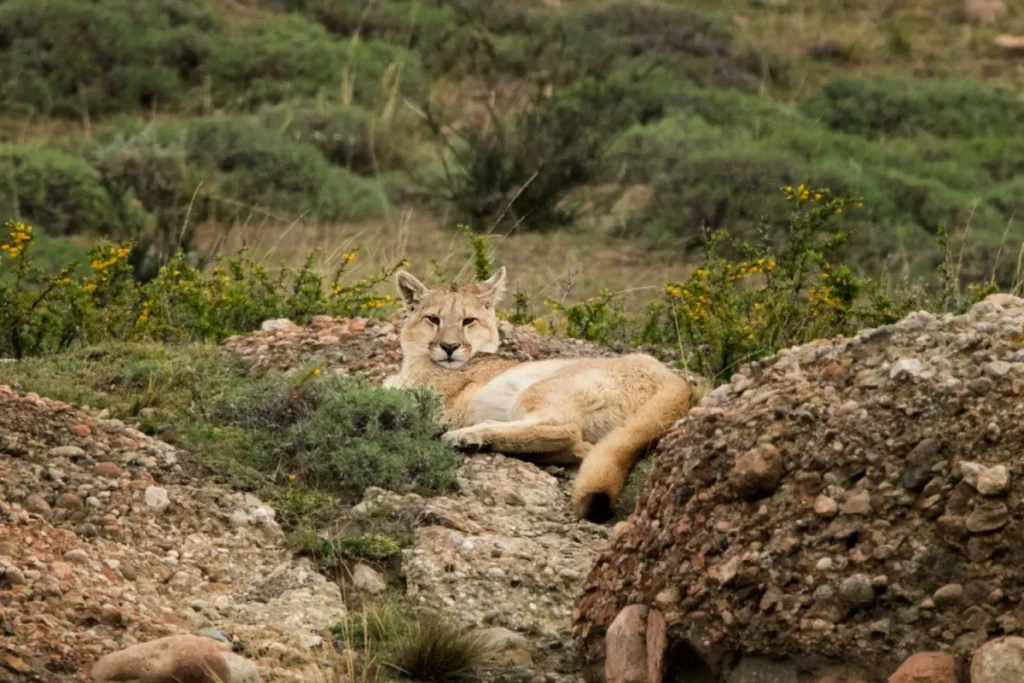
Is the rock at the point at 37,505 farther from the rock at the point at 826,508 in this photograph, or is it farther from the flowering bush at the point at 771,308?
the flowering bush at the point at 771,308

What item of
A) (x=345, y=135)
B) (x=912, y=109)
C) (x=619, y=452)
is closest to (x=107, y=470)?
(x=619, y=452)

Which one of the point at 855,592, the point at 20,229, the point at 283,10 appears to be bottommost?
the point at 283,10

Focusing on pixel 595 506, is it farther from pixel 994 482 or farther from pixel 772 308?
pixel 772 308

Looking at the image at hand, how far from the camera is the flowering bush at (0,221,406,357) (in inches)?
374

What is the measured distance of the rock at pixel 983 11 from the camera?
26.5 meters

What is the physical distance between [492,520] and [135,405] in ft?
5.99

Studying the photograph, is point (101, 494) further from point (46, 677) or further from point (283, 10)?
point (283, 10)

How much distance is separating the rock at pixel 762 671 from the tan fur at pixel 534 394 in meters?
1.77

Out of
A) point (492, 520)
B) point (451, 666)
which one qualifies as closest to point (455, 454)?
point (492, 520)

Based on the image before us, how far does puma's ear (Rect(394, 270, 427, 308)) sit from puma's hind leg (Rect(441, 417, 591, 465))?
4.30 feet

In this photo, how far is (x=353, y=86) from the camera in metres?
20.7

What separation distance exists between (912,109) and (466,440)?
47.2 feet

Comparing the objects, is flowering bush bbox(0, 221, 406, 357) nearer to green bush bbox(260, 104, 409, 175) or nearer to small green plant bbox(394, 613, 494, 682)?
small green plant bbox(394, 613, 494, 682)

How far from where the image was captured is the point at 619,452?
7.03m
